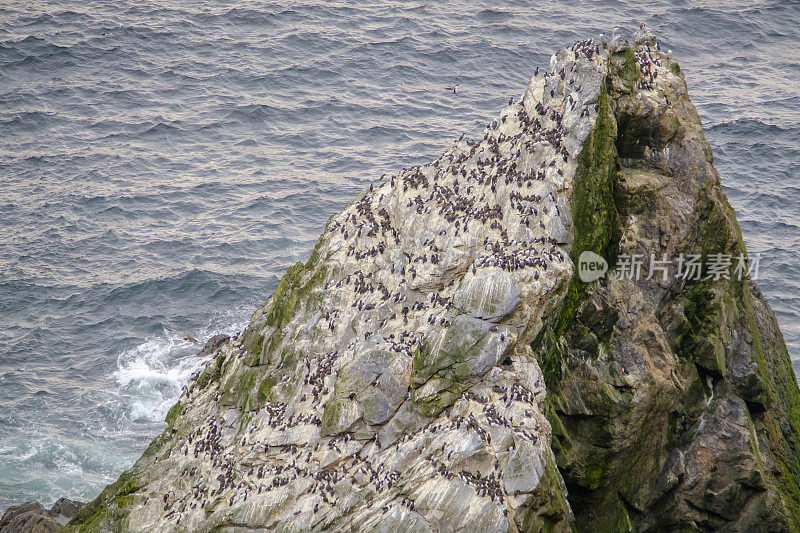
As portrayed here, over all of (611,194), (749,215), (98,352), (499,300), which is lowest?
(98,352)

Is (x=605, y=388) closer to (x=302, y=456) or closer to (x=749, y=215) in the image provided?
(x=302, y=456)

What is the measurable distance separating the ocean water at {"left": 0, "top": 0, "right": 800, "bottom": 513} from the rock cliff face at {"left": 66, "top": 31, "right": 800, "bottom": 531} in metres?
18.8

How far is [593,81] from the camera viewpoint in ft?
89.1

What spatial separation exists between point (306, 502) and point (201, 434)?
256 inches

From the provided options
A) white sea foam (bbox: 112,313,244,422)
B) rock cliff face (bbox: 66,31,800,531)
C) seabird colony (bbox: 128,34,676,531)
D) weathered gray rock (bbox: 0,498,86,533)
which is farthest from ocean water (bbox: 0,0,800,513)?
rock cliff face (bbox: 66,31,800,531)

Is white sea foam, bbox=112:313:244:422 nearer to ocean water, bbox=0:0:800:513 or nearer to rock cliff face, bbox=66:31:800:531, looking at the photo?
ocean water, bbox=0:0:800:513

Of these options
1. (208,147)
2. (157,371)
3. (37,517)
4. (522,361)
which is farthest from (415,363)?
(208,147)

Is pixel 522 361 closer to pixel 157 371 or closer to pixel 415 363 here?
pixel 415 363

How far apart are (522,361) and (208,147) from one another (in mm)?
50490

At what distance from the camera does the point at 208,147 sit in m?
67.5

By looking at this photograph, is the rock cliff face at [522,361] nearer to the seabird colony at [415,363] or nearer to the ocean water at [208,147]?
the seabird colony at [415,363]

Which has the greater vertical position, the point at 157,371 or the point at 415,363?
the point at 415,363

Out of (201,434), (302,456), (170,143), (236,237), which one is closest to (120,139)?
(170,143)

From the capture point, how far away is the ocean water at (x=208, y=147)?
1885 inches
